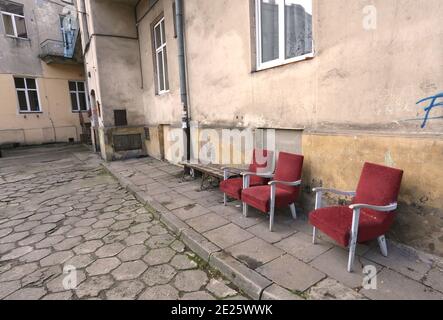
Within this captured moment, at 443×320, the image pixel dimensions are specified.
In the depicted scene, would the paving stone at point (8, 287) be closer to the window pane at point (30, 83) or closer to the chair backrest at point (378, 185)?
the chair backrest at point (378, 185)

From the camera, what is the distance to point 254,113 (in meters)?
4.34

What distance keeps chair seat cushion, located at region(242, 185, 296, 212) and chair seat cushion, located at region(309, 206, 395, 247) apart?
629 millimetres

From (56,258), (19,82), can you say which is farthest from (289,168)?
(19,82)

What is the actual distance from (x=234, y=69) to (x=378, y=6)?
246 cm

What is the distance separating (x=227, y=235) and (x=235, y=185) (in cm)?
92

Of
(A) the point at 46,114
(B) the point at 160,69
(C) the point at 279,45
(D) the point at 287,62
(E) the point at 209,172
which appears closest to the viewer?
(D) the point at 287,62

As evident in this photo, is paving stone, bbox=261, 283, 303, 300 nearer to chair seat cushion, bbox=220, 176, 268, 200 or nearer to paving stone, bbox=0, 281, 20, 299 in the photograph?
chair seat cushion, bbox=220, 176, 268, 200

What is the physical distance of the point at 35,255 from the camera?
3152 millimetres

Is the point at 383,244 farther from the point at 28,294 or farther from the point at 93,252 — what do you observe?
the point at 28,294

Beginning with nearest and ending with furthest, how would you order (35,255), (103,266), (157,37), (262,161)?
1. (103,266)
2. (35,255)
3. (262,161)
4. (157,37)

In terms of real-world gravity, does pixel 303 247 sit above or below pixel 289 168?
below

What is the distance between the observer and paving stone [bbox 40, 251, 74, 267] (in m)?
2.96

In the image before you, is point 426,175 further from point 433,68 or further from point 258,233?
point 258,233
